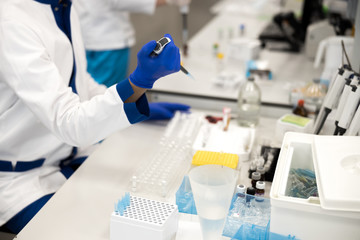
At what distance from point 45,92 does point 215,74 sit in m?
1.21

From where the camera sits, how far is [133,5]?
2777mm

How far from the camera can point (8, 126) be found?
153 centimetres

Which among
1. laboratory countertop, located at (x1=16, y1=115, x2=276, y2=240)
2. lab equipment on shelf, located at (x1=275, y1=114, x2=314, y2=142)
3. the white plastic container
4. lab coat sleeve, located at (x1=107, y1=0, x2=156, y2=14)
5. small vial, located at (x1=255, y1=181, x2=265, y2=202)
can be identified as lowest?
laboratory countertop, located at (x1=16, y1=115, x2=276, y2=240)

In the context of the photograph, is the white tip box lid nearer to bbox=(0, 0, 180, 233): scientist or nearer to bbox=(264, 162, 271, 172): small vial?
bbox=(264, 162, 271, 172): small vial

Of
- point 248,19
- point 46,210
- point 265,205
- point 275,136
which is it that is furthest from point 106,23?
point 265,205

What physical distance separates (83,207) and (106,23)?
5.75 ft

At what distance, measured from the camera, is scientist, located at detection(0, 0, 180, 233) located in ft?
4.39

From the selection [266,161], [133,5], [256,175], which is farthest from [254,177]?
[133,5]

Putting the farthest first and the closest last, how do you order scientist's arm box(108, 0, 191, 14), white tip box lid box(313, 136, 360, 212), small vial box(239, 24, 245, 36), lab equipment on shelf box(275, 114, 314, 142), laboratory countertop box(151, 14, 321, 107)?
small vial box(239, 24, 245, 36)
scientist's arm box(108, 0, 191, 14)
laboratory countertop box(151, 14, 321, 107)
lab equipment on shelf box(275, 114, 314, 142)
white tip box lid box(313, 136, 360, 212)

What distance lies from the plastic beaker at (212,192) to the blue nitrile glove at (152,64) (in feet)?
1.20

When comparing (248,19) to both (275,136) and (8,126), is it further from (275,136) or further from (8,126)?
(8,126)

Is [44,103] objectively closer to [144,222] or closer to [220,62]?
[144,222]

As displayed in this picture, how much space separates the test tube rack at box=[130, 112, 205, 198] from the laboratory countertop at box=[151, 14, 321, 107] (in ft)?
0.80

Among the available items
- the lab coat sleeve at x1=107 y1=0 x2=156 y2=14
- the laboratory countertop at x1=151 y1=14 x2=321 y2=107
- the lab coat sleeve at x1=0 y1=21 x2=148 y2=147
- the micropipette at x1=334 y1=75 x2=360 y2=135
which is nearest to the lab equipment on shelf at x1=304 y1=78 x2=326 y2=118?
the laboratory countertop at x1=151 y1=14 x2=321 y2=107
